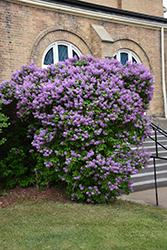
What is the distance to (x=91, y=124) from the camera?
4.80 m

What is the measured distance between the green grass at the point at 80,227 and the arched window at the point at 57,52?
7563mm

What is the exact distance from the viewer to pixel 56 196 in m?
5.50

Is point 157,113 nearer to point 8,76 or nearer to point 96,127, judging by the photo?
point 8,76

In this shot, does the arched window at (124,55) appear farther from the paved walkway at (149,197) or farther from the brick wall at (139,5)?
the paved walkway at (149,197)

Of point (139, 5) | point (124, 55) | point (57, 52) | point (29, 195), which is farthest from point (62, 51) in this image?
point (139, 5)

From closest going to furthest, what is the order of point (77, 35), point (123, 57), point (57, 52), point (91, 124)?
1. point (91, 124)
2. point (57, 52)
3. point (77, 35)
4. point (123, 57)

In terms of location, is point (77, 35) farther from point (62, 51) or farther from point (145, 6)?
point (145, 6)

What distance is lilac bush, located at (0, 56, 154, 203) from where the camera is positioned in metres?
4.76

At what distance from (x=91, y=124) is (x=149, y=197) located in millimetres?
2762

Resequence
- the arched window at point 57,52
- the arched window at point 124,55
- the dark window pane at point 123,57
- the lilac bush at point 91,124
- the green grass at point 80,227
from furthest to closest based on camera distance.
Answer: the dark window pane at point 123,57
the arched window at point 124,55
the arched window at point 57,52
the lilac bush at point 91,124
the green grass at point 80,227

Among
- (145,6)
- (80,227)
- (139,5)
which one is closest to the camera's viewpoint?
(80,227)

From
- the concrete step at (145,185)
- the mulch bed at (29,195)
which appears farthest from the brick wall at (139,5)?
the mulch bed at (29,195)

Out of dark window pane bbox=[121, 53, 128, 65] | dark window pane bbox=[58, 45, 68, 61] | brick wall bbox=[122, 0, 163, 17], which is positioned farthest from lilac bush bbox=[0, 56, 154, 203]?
brick wall bbox=[122, 0, 163, 17]

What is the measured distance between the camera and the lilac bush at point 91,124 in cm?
476
